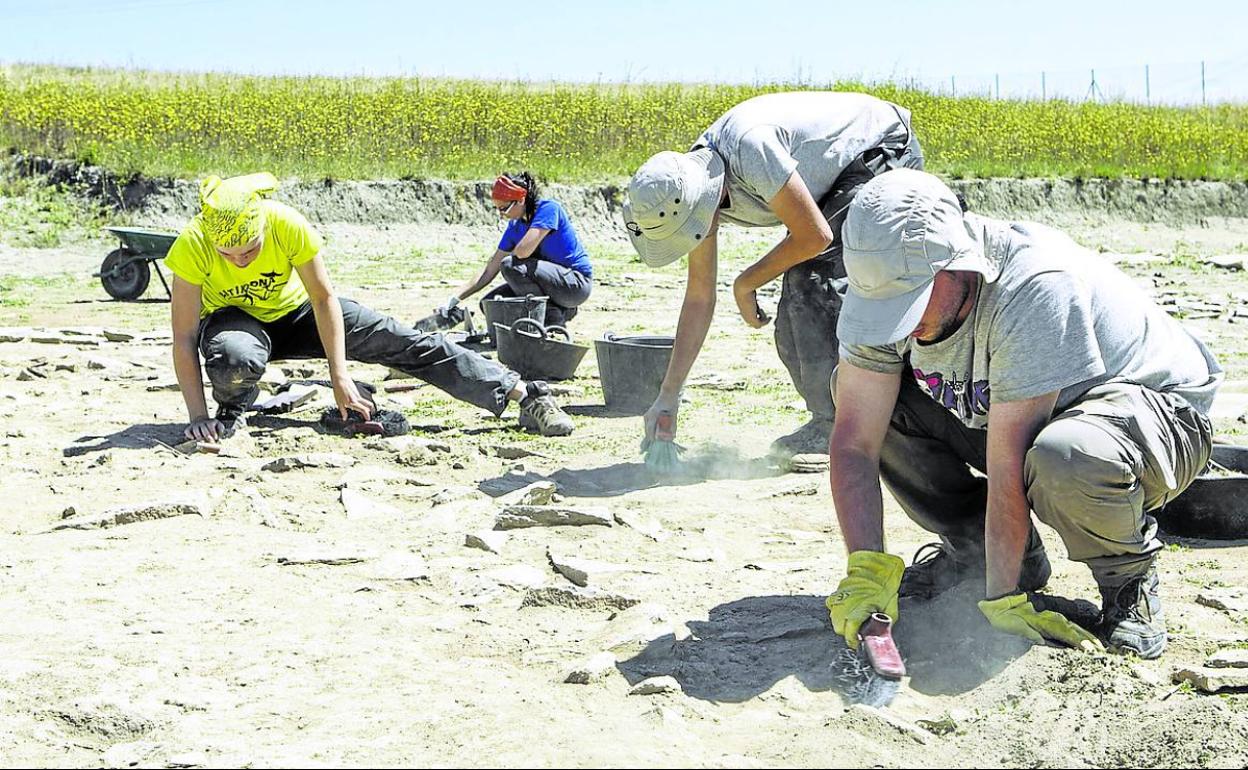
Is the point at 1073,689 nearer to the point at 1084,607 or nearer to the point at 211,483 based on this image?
the point at 1084,607

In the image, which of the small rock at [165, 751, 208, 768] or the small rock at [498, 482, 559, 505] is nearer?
the small rock at [165, 751, 208, 768]

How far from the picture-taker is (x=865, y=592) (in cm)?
296

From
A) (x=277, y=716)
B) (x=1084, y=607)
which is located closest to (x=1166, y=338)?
(x=1084, y=607)

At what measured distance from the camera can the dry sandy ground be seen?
261 cm

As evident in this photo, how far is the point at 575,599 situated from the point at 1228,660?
166 cm

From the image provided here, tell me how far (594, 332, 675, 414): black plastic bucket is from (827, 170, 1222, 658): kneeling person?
113 inches

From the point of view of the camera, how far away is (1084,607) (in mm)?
3260

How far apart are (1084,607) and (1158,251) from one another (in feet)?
47.2

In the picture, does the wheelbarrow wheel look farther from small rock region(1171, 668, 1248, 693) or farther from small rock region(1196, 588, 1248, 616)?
small rock region(1171, 668, 1248, 693)

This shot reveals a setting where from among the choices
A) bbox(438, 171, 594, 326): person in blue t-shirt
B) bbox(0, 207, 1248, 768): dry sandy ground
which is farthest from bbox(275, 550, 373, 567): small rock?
bbox(438, 171, 594, 326): person in blue t-shirt

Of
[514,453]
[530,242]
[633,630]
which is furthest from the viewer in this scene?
[530,242]

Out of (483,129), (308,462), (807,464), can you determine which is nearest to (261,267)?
(308,462)

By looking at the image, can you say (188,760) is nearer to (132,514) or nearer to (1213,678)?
(132,514)

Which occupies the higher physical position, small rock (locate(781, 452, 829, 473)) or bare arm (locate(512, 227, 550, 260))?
bare arm (locate(512, 227, 550, 260))
